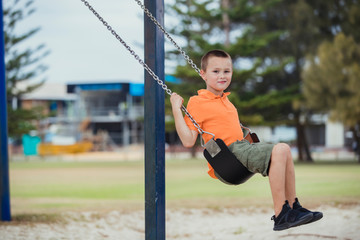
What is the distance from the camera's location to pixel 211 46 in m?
18.0

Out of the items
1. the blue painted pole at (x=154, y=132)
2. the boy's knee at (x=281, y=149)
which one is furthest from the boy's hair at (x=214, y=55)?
the boy's knee at (x=281, y=149)

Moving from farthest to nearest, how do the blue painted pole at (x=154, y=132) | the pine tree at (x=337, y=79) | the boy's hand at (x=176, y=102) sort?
1. the pine tree at (x=337, y=79)
2. the blue painted pole at (x=154, y=132)
3. the boy's hand at (x=176, y=102)

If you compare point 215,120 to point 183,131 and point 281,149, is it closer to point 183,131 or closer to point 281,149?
point 183,131

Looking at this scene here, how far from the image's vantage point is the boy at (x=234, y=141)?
7.60ft

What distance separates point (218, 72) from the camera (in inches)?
100

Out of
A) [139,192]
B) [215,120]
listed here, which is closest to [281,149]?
[215,120]

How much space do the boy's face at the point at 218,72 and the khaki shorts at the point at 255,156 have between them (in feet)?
1.19

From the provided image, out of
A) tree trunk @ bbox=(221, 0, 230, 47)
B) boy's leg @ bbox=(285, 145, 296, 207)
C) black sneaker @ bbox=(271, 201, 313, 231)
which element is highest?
tree trunk @ bbox=(221, 0, 230, 47)

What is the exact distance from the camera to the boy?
232 centimetres

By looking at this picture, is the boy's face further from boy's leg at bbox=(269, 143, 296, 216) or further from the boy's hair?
boy's leg at bbox=(269, 143, 296, 216)

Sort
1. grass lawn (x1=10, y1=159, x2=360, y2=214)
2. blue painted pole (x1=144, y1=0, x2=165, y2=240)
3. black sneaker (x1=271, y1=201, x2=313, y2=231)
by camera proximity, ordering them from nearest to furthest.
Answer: black sneaker (x1=271, y1=201, x2=313, y2=231) → blue painted pole (x1=144, y1=0, x2=165, y2=240) → grass lawn (x1=10, y1=159, x2=360, y2=214)

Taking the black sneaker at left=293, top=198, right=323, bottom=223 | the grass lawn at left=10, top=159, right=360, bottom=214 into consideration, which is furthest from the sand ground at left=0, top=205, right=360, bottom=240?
the black sneaker at left=293, top=198, right=323, bottom=223

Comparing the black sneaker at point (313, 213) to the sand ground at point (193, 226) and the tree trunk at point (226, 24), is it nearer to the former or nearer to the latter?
the sand ground at point (193, 226)

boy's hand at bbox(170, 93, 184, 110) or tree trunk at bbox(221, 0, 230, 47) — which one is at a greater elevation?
tree trunk at bbox(221, 0, 230, 47)
